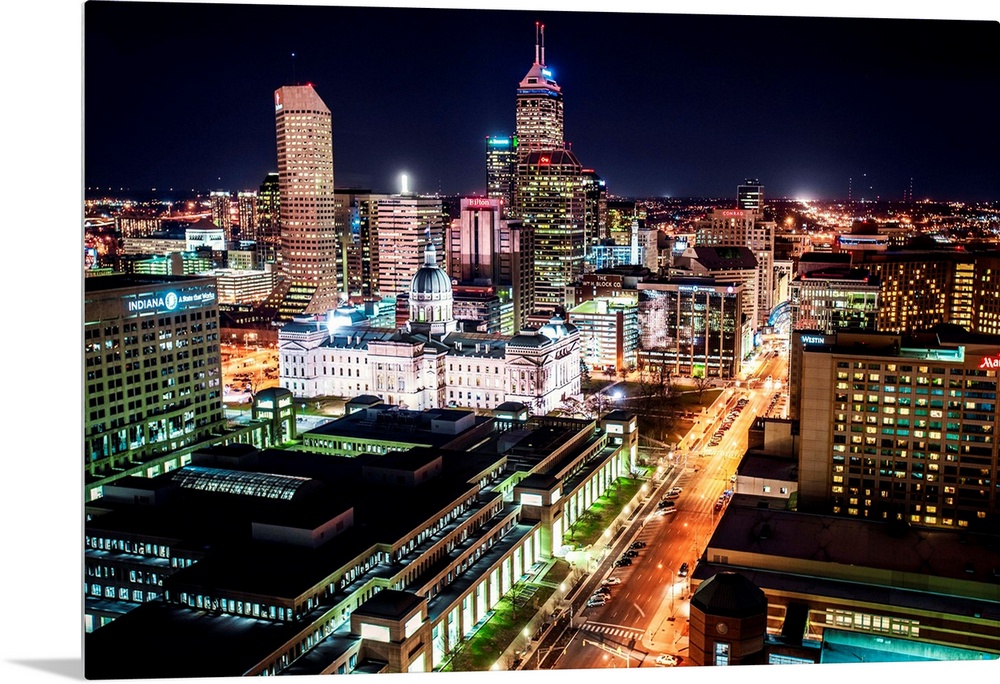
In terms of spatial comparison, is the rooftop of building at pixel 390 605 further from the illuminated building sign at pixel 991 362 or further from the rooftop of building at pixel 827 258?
the rooftop of building at pixel 827 258

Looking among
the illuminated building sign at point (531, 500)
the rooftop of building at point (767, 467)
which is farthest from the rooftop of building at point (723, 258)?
the illuminated building sign at point (531, 500)

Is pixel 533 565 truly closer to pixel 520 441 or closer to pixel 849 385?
pixel 520 441

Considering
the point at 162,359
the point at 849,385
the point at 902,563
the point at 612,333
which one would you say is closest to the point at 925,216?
the point at 612,333

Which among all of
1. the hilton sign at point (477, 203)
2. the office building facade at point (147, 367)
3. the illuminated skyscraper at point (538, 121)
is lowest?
the office building facade at point (147, 367)

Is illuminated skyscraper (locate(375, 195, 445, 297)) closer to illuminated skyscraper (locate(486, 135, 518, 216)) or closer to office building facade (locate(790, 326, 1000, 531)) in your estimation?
illuminated skyscraper (locate(486, 135, 518, 216))

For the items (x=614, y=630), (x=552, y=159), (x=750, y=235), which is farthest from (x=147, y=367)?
(x=750, y=235)

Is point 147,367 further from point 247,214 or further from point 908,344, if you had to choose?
point 247,214

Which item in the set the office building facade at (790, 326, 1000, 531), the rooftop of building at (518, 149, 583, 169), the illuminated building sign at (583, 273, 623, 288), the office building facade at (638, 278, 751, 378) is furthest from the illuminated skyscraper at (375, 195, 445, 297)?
the office building facade at (790, 326, 1000, 531)
